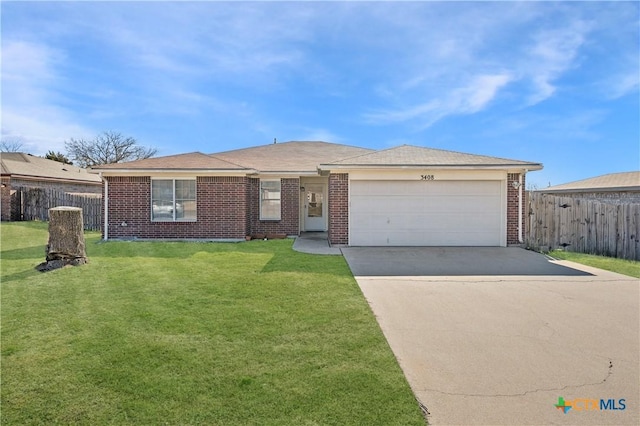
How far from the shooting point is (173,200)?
1360 centimetres

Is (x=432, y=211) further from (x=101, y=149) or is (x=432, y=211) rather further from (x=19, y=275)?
(x=101, y=149)

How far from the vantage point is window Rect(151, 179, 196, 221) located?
534 inches

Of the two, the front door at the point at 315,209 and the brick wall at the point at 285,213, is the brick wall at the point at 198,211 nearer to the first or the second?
the brick wall at the point at 285,213

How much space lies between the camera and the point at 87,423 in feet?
9.36

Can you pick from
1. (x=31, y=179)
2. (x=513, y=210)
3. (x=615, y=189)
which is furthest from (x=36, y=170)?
(x=615, y=189)

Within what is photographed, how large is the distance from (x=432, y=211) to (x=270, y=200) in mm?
6476

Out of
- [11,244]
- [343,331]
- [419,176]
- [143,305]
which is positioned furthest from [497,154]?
[11,244]

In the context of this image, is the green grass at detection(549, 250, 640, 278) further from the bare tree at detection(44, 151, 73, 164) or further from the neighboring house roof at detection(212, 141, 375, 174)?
the bare tree at detection(44, 151, 73, 164)

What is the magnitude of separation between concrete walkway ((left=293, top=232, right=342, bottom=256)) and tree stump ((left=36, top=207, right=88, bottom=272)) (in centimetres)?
574

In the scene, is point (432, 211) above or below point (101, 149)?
below

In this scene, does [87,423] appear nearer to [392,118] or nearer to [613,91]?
[613,91]

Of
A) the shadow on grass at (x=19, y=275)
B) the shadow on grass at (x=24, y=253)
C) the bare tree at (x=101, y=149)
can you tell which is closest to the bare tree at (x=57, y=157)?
the bare tree at (x=101, y=149)

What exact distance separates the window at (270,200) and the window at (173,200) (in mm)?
2724

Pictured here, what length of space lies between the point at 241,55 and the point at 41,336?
10.4m
